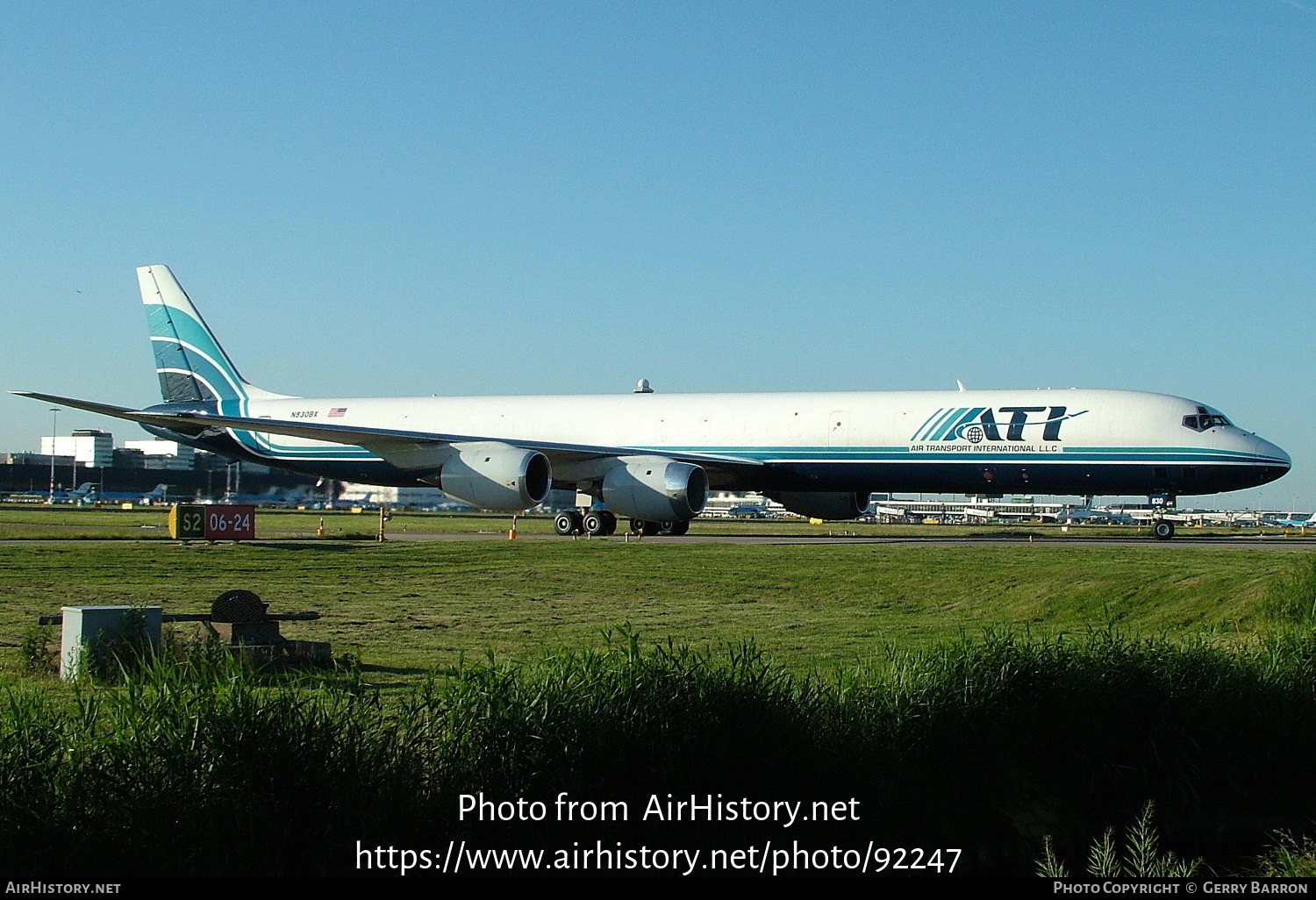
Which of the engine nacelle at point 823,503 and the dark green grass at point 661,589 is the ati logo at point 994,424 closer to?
the engine nacelle at point 823,503

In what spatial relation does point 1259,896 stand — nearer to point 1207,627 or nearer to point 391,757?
point 391,757

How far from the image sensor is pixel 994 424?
36.1 meters

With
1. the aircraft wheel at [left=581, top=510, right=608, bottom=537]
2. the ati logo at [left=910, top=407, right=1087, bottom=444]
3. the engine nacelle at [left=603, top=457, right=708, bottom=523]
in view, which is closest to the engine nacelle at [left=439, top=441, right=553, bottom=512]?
the engine nacelle at [left=603, top=457, right=708, bottom=523]

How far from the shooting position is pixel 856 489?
3872cm

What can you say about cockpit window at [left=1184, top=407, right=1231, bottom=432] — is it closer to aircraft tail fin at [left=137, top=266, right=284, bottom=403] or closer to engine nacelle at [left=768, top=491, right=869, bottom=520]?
engine nacelle at [left=768, top=491, right=869, bottom=520]

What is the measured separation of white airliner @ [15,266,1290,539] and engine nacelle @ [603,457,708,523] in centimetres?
5

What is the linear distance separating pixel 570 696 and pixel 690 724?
103 centimetres

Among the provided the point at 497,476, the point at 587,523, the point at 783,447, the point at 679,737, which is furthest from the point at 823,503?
the point at 679,737

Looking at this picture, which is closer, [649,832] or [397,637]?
[649,832]

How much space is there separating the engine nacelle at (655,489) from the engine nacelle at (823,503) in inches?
166

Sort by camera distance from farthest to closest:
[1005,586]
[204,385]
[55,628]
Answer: [204,385]
[1005,586]
[55,628]

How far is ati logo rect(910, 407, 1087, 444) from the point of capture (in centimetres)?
3584

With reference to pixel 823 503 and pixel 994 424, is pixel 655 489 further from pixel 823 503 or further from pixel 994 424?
pixel 994 424

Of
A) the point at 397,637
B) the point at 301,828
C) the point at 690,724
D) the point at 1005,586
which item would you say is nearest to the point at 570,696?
the point at 690,724
